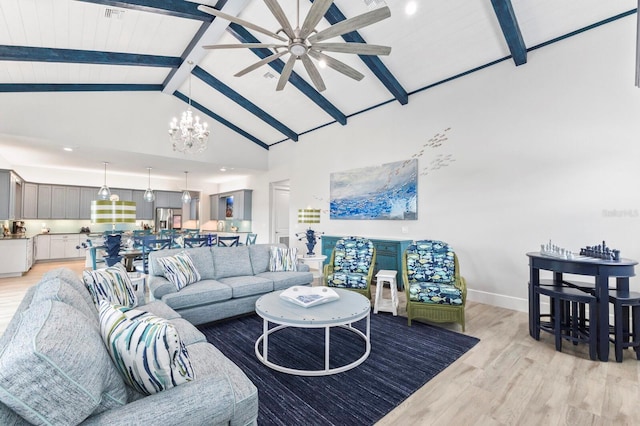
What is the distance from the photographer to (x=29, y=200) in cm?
794

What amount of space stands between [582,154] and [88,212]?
11427 mm

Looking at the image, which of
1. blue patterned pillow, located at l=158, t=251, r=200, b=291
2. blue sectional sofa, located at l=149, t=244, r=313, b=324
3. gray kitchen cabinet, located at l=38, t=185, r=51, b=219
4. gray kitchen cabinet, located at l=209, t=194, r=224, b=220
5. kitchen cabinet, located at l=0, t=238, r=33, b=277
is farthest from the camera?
gray kitchen cabinet, located at l=209, t=194, r=224, b=220

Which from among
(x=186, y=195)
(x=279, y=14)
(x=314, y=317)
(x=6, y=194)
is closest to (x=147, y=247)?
(x=186, y=195)

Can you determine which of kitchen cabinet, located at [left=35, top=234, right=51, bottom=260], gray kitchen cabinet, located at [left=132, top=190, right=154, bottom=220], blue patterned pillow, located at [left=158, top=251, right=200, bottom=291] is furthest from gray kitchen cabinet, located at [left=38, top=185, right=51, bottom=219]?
blue patterned pillow, located at [left=158, top=251, right=200, bottom=291]

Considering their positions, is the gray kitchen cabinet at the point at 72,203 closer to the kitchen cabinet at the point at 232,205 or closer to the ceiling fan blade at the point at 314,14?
the kitchen cabinet at the point at 232,205

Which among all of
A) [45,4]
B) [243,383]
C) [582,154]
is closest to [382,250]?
[582,154]

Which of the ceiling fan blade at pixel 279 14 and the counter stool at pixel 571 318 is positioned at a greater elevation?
the ceiling fan blade at pixel 279 14

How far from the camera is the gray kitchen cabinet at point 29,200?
7.84 meters

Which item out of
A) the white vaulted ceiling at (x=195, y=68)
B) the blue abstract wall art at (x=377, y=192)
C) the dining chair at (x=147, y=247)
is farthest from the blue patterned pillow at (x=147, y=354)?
the blue abstract wall art at (x=377, y=192)

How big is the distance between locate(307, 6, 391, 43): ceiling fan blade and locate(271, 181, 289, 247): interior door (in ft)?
20.2

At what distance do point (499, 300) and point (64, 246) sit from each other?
10716mm

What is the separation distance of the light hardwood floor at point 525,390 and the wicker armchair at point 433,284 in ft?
1.55

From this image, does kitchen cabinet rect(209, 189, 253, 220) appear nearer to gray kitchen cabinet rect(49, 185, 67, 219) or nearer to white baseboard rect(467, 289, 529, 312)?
gray kitchen cabinet rect(49, 185, 67, 219)

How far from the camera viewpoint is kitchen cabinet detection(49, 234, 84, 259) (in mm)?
8242
